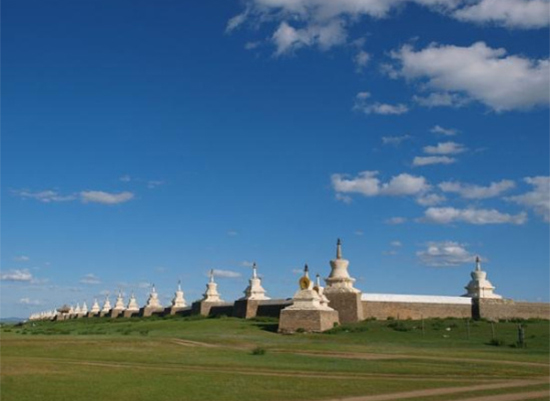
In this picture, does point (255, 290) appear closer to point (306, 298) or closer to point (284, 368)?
point (306, 298)

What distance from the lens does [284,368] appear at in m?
24.6

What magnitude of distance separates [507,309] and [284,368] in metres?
35.4

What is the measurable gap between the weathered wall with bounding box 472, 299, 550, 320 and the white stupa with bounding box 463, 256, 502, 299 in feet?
8.54

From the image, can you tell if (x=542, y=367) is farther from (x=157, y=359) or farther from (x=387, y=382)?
(x=157, y=359)

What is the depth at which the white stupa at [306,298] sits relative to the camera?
4794 cm

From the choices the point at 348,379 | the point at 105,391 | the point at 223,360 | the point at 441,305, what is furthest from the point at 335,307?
the point at 105,391

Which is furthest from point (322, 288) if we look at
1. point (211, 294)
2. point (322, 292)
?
point (211, 294)

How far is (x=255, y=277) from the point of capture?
65.1 metres

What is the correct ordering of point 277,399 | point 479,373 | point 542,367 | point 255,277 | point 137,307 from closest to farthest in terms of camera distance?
point 277,399 < point 479,373 < point 542,367 < point 255,277 < point 137,307

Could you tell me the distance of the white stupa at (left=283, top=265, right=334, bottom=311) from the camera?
4794 centimetres

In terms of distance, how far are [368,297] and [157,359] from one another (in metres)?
29.2

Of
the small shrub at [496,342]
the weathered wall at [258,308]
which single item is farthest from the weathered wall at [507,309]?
the small shrub at [496,342]

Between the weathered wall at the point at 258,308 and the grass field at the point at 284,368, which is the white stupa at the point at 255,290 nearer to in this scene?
the weathered wall at the point at 258,308

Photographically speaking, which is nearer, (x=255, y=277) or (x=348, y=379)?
(x=348, y=379)
